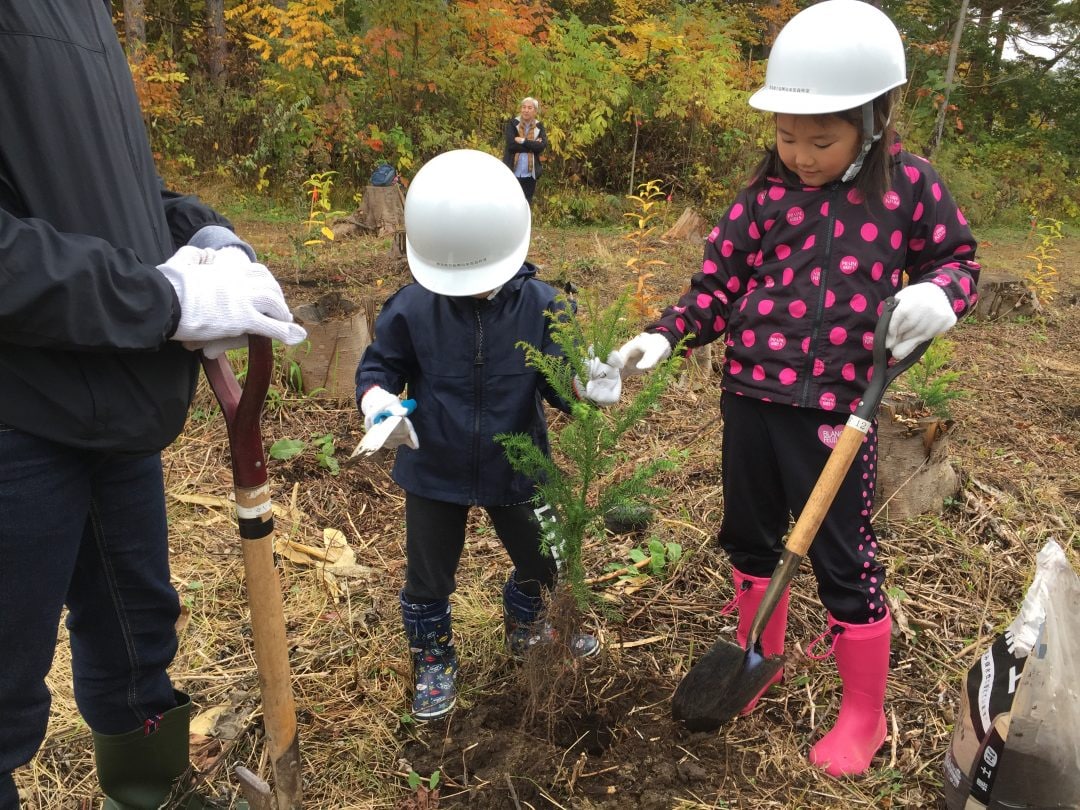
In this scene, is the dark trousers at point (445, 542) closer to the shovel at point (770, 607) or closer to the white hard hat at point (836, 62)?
the shovel at point (770, 607)

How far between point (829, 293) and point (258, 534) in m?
1.46

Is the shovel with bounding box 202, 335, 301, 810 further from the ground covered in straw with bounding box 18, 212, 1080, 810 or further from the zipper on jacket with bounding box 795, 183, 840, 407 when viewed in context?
the zipper on jacket with bounding box 795, 183, 840, 407

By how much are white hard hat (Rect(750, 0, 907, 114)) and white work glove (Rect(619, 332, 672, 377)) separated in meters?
0.62

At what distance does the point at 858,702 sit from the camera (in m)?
2.17

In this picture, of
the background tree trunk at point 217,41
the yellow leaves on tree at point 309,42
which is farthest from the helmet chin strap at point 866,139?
the background tree trunk at point 217,41

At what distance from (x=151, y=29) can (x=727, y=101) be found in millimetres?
10491

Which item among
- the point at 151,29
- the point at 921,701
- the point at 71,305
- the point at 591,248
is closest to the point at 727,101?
the point at 591,248

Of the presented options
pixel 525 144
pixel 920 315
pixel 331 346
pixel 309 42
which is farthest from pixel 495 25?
pixel 920 315

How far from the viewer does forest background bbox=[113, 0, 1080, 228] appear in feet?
37.6

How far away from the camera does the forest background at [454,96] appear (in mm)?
11445

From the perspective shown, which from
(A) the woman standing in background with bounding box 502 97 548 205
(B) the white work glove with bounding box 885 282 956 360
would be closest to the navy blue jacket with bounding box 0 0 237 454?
(B) the white work glove with bounding box 885 282 956 360

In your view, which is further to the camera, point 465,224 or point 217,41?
point 217,41

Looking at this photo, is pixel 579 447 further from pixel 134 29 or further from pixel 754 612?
pixel 134 29

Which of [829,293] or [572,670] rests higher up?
[829,293]
